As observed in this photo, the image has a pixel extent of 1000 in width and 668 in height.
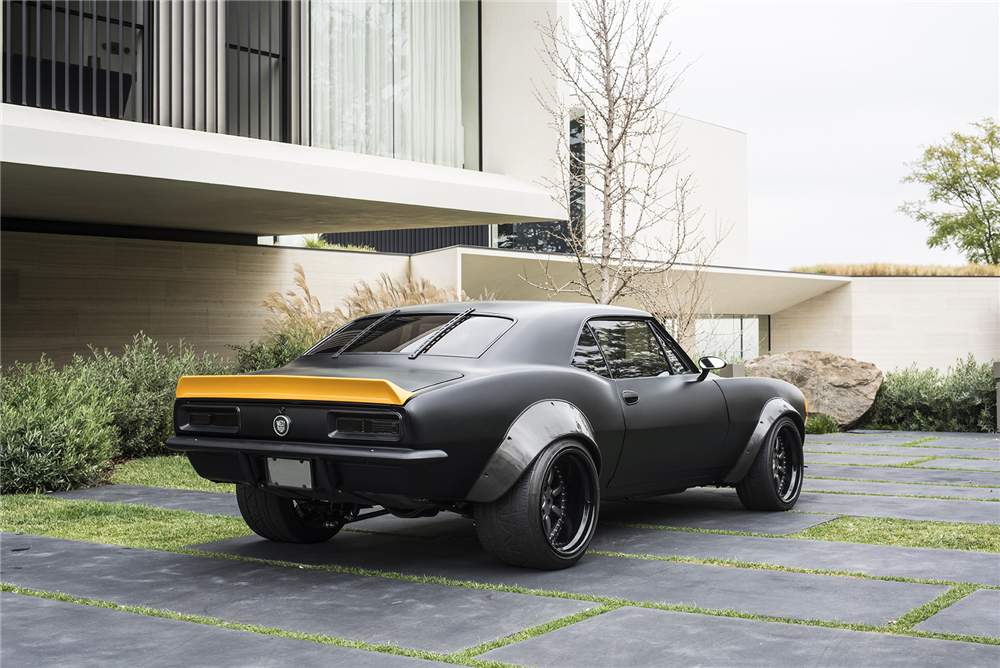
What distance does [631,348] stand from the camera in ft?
20.6

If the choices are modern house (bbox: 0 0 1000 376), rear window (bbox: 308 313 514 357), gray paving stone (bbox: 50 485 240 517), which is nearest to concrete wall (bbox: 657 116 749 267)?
modern house (bbox: 0 0 1000 376)

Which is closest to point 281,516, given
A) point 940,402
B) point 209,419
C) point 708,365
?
point 209,419

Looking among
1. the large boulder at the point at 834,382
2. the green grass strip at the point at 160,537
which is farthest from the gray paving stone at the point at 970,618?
the large boulder at the point at 834,382

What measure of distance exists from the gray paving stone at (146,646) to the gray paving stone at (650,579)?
1354 mm

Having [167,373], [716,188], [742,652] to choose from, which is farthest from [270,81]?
[716,188]

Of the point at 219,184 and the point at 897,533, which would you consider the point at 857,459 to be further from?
the point at 219,184

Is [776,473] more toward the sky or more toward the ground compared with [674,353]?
more toward the ground

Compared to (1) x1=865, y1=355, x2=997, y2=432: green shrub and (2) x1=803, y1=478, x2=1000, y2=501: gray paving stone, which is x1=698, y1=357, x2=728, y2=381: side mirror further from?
(1) x1=865, y1=355, x2=997, y2=432: green shrub

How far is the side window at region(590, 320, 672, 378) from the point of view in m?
6.03

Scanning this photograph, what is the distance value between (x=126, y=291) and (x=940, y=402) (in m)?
12.2

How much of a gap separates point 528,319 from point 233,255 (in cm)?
1023

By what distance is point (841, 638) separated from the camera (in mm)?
3709

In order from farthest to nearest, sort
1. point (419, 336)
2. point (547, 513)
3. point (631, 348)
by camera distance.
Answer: point (631, 348)
point (419, 336)
point (547, 513)

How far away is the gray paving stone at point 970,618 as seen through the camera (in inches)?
151
